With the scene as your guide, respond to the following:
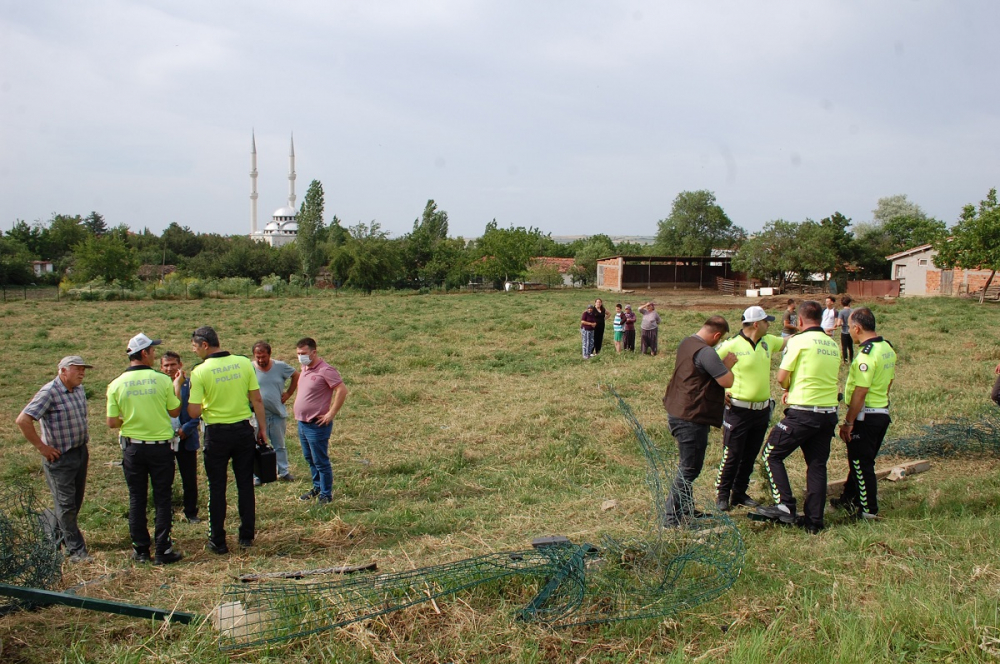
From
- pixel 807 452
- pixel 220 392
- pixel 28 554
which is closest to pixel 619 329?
A: pixel 807 452

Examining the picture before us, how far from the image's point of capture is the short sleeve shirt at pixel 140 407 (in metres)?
5.06

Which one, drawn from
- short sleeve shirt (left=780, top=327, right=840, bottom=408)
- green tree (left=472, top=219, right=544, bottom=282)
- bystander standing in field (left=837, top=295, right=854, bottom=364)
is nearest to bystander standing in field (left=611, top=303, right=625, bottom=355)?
bystander standing in field (left=837, top=295, right=854, bottom=364)

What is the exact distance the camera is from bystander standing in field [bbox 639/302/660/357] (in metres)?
16.3

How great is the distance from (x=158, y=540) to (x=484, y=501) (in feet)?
9.21

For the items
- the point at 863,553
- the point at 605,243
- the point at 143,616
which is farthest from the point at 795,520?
the point at 605,243

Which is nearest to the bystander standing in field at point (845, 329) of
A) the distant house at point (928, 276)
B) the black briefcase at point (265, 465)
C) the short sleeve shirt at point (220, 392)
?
the black briefcase at point (265, 465)

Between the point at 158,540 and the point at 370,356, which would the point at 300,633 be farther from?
the point at 370,356

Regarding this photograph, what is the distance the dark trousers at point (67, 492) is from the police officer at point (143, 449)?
0.41 m

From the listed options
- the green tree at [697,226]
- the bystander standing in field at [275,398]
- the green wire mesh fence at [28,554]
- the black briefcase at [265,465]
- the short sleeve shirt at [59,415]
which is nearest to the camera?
the green wire mesh fence at [28,554]

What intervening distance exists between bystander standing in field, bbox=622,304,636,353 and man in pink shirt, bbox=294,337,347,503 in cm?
1117

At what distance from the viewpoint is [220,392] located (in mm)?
5391

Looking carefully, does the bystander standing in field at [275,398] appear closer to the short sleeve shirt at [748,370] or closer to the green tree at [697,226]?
the short sleeve shirt at [748,370]

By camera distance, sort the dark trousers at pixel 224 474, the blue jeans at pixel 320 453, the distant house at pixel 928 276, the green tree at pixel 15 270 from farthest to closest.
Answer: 1. the green tree at pixel 15 270
2. the distant house at pixel 928 276
3. the blue jeans at pixel 320 453
4. the dark trousers at pixel 224 474

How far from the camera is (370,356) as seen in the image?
16.6 m
